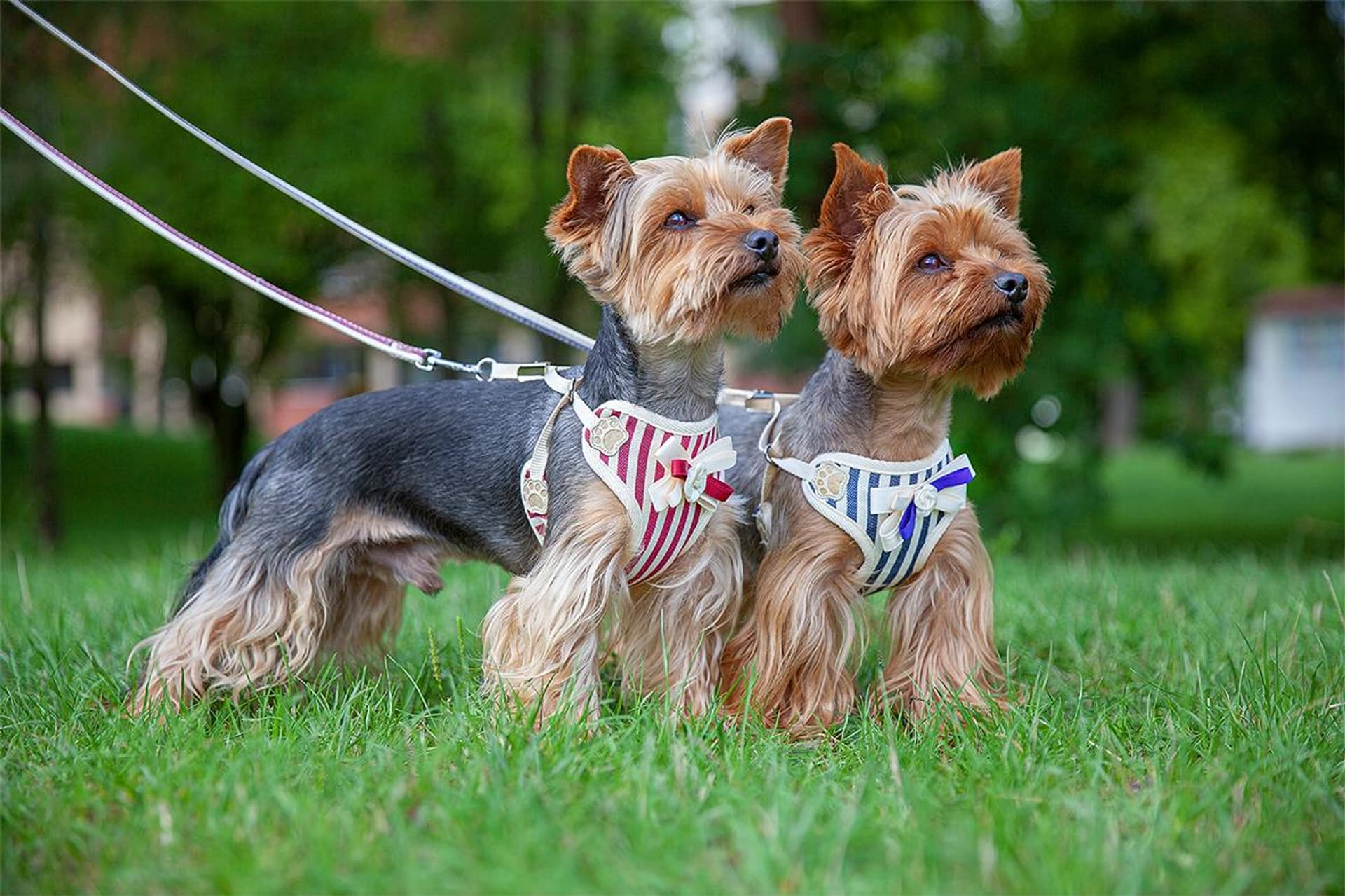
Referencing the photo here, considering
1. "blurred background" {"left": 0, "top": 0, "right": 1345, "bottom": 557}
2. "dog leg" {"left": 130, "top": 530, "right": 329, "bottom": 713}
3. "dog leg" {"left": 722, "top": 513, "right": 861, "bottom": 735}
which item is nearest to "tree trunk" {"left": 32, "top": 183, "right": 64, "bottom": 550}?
"blurred background" {"left": 0, "top": 0, "right": 1345, "bottom": 557}

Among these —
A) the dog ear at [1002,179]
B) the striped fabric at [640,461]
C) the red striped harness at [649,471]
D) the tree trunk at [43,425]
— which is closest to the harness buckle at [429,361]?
the red striped harness at [649,471]

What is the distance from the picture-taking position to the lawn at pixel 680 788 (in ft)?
Answer: 9.05

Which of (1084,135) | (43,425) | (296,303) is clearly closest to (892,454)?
(296,303)

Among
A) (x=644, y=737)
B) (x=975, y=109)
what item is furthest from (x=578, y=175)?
(x=975, y=109)

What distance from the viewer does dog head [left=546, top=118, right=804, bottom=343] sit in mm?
4012

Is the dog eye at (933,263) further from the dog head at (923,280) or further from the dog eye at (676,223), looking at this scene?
the dog eye at (676,223)

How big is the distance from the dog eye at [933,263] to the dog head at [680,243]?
0.44 m

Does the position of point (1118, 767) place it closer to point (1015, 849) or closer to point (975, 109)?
point (1015, 849)

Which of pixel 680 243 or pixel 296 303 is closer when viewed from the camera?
pixel 680 243

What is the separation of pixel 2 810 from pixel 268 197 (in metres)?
15.8

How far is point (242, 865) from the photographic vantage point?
9.09 ft

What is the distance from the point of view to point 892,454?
4477 mm

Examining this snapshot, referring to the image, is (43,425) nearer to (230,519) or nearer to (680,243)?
(230,519)

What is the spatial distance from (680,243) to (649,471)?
78 cm
